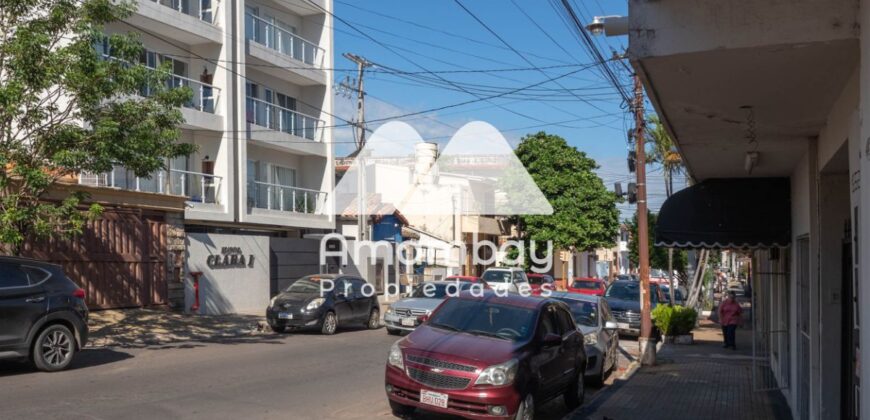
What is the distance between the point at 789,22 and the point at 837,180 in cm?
351

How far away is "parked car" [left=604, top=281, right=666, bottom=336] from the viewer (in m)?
24.1

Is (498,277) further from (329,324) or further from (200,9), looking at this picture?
(200,9)

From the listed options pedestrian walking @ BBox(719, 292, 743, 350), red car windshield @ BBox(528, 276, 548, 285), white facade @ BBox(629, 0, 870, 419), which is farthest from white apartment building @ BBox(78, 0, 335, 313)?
white facade @ BBox(629, 0, 870, 419)

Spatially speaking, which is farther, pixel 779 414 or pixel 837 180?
pixel 779 414

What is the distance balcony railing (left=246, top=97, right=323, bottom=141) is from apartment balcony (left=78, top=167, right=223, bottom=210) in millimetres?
3320

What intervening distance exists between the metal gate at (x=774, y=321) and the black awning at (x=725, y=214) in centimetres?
92

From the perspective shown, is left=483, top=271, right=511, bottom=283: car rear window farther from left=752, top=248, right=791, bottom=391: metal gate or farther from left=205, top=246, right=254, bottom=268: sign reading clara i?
left=752, top=248, right=791, bottom=391: metal gate

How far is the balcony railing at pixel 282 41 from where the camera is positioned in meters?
30.1

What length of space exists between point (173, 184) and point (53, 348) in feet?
44.2

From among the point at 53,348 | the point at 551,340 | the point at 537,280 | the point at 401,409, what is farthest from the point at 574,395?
the point at 537,280

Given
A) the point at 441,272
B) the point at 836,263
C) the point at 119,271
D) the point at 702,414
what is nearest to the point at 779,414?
the point at 702,414

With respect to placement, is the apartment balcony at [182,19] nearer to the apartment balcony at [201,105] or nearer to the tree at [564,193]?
the apartment balcony at [201,105]

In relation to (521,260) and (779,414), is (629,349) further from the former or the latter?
(521,260)

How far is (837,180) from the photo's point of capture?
805 centimetres
